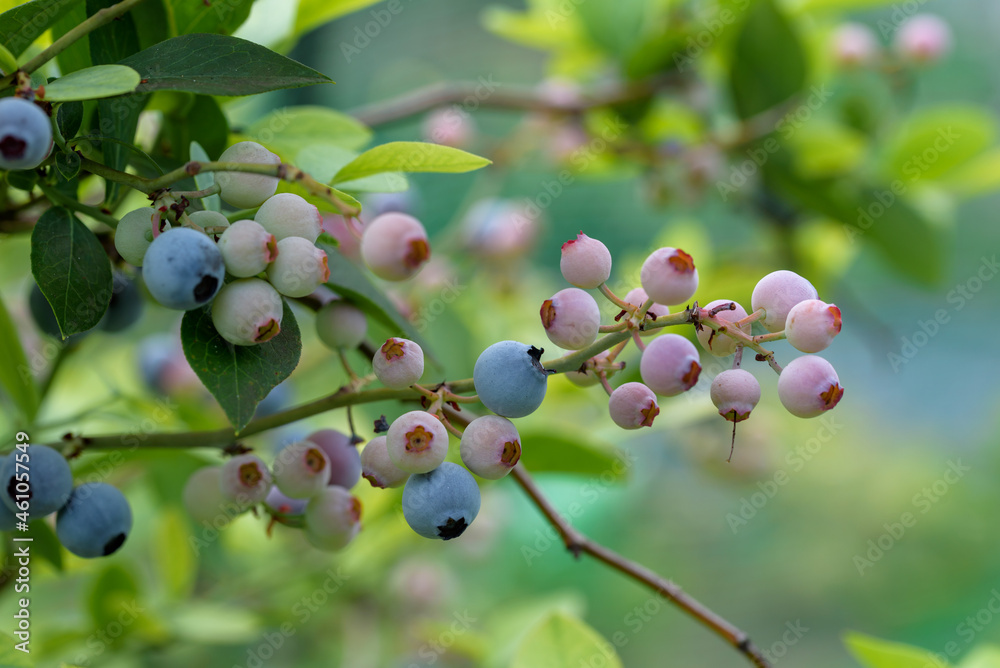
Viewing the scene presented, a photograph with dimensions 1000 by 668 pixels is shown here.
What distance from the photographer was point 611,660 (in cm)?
41

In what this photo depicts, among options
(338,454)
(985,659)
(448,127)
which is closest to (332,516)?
(338,454)

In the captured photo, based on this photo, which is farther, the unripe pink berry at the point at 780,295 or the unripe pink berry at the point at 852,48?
the unripe pink berry at the point at 852,48

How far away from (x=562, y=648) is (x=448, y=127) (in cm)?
75

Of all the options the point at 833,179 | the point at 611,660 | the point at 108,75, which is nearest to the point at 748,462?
the point at 833,179

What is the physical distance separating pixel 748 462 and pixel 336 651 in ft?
1.83

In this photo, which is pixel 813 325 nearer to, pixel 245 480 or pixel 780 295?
pixel 780 295

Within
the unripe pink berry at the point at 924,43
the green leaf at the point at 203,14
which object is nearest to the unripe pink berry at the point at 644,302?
the green leaf at the point at 203,14

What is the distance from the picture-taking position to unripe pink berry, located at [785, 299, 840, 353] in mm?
283

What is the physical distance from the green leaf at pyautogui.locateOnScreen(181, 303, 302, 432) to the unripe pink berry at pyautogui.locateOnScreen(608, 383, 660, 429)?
4.8 inches

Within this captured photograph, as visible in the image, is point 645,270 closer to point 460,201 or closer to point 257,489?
point 257,489

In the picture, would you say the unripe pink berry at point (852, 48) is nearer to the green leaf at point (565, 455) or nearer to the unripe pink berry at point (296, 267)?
the green leaf at point (565, 455)

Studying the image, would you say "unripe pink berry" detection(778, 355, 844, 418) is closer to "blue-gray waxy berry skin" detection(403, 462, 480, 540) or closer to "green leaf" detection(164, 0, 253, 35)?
"blue-gray waxy berry skin" detection(403, 462, 480, 540)

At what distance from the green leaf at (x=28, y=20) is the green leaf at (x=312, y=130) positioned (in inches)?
5.2

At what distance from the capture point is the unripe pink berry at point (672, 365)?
29cm
